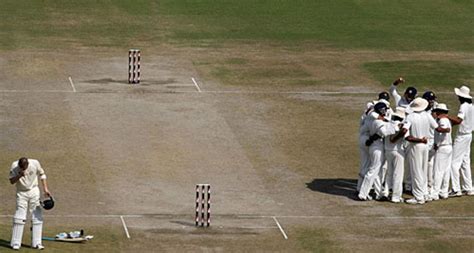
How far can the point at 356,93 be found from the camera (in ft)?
175

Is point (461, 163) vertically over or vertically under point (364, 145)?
under

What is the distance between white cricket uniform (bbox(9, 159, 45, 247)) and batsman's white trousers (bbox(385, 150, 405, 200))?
32.5 feet

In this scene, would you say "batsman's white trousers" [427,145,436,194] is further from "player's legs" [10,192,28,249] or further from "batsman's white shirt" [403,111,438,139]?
"player's legs" [10,192,28,249]

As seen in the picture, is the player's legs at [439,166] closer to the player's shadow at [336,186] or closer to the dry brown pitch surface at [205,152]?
the dry brown pitch surface at [205,152]

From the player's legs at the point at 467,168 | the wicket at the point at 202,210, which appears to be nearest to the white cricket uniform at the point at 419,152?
the player's legs at the point at 467,168

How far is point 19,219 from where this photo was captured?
3334 centimetres

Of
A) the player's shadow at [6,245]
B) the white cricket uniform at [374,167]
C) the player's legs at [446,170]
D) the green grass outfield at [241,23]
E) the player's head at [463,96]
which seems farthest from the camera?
the green grass outfield at [241,23]

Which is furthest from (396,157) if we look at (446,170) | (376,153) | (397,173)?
(446,170)

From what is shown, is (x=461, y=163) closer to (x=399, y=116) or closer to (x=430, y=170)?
(x=430, y=170)

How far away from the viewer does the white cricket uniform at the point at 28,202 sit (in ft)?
110

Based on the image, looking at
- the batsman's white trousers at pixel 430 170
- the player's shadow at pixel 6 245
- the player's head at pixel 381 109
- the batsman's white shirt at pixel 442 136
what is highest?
the player's head at pixel 381 109

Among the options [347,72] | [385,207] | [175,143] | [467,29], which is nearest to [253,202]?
[385,207]

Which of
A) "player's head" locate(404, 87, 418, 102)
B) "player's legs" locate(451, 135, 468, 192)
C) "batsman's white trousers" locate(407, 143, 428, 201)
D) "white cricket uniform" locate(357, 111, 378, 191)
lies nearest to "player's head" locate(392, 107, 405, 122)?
"white cricket uniform" locate(357, 111, 378, 191)

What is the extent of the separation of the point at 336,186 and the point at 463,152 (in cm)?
355
